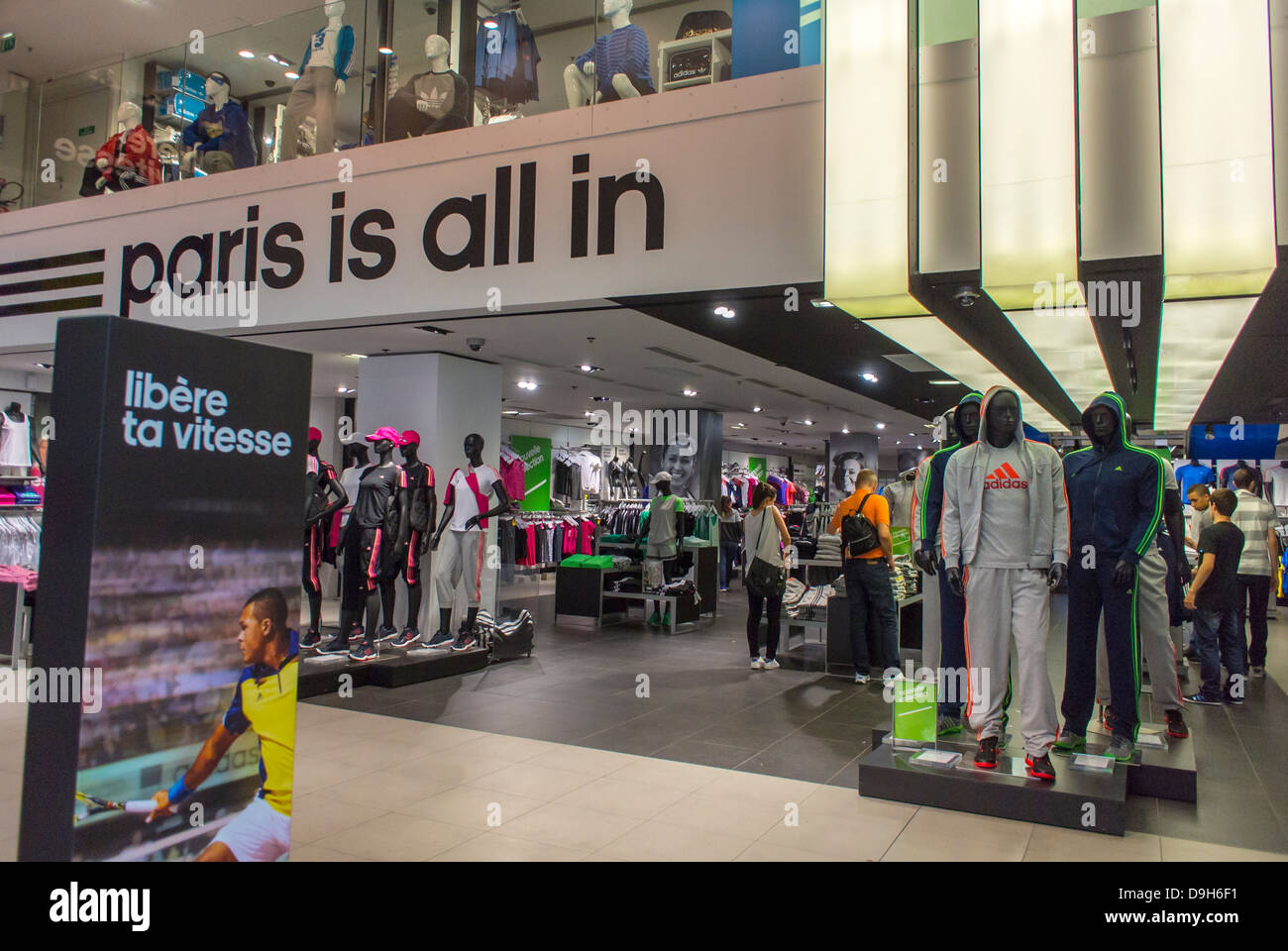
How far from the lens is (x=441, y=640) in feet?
24.3

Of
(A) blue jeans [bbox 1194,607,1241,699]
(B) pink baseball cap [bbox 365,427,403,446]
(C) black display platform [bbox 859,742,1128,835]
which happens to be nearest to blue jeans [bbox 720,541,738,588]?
(B) pink baseball cap [bbox 365,427,403,446]

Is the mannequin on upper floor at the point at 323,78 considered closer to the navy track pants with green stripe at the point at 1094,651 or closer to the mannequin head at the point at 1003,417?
the mannequin head at the point at 1003,417

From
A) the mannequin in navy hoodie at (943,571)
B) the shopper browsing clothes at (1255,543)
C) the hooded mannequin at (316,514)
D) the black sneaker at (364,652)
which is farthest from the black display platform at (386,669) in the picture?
the shopper browsing clothes at (1255,543)

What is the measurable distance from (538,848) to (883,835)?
1399 mm

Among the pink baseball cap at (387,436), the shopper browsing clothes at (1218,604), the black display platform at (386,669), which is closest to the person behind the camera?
the black display platform at (386,669)

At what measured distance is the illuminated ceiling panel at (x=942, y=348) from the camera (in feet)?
18.2

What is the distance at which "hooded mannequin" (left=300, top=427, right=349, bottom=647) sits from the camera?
22.6 ft

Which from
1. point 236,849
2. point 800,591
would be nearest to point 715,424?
point 800,591

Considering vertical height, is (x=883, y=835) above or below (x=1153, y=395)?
below

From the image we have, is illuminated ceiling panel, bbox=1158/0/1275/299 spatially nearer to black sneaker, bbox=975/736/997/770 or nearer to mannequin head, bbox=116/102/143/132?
black sneaker, bbox=975/736/997/770

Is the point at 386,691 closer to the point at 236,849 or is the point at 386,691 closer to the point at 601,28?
the point at 236,849

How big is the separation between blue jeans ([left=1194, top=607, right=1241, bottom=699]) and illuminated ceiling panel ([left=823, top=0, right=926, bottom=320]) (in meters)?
3.68

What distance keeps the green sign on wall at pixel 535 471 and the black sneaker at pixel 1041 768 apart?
555 inches

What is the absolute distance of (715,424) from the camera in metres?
13.8
